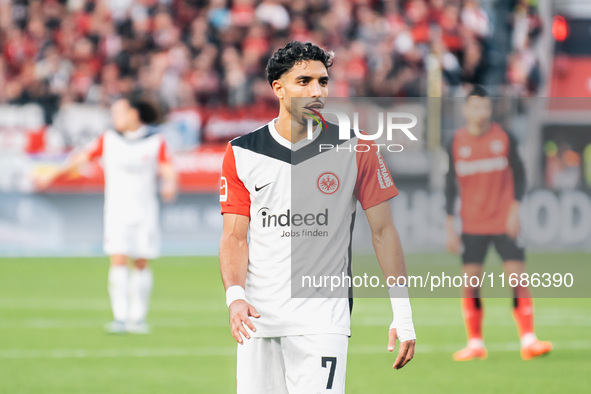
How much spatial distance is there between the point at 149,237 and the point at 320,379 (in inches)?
287

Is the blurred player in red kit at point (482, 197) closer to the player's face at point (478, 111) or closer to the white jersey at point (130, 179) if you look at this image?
the player's face at point (478, 111)

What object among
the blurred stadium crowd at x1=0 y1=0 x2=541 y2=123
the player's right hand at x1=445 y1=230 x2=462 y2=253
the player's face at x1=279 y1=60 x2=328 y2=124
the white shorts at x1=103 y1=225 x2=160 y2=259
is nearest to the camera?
the player's face at x1=279 y1=60 x2=328 y2=124

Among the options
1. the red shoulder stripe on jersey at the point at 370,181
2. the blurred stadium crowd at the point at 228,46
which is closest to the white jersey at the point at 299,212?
the red shoulder stripe on jersey at the point at 370,181

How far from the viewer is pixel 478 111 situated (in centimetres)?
953

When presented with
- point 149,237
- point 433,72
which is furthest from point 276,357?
point 433,72

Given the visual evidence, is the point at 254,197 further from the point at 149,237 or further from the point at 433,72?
the point at 433,72

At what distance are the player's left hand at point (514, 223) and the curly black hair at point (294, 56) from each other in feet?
17.2

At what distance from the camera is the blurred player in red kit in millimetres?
9438

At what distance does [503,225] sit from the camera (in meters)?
9.62

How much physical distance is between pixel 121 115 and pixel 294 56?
7177mm

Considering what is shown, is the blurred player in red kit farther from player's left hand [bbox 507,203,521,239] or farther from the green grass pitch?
the green grass pitch

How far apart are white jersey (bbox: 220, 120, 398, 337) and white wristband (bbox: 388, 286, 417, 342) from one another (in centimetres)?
26

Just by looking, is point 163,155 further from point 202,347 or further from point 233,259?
point 233,259

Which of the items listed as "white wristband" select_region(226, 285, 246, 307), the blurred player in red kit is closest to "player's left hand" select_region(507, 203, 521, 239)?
the blurred player in red kit
